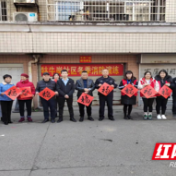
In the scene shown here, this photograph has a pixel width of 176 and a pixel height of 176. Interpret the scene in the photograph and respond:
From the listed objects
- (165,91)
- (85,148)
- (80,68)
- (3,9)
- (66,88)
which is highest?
(3,9)

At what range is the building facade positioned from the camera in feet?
23.0

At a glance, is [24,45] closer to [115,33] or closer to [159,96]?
[115,33]

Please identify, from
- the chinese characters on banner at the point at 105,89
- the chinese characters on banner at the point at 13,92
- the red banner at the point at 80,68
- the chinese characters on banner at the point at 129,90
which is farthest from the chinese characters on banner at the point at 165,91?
the chinese characters on banner at the point at 13,92

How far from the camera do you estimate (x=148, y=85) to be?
5.71 meters

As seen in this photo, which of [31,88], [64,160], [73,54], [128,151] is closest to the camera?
[64,160]

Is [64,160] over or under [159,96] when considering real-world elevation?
under

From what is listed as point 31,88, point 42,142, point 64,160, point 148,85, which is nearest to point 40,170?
point 64,160

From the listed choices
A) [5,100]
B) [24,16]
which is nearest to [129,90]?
[5,100]

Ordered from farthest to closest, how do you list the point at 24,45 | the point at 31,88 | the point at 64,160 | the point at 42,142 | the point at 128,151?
1. the point at 24,45
2. the point at 31,88
3. the point at 42,142
4. the point at 128,151
5. the point at 64,160

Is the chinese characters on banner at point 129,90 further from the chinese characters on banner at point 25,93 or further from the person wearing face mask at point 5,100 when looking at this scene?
the person wearing face mask at point 5,100

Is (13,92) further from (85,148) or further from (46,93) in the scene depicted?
(85,148)

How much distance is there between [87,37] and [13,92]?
11.8 ft

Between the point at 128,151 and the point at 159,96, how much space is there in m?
2.83

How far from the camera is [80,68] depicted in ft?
26.1
